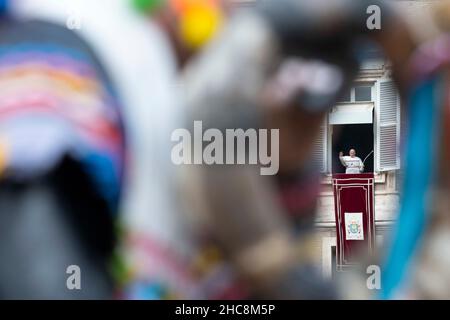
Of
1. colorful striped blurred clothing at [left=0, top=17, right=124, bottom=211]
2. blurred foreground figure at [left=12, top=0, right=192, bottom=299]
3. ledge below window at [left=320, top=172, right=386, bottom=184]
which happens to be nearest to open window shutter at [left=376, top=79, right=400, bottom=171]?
ledge below window at [left=320, top=172, right=386, bottom=184]

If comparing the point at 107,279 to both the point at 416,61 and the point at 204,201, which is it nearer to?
the point at 204,201

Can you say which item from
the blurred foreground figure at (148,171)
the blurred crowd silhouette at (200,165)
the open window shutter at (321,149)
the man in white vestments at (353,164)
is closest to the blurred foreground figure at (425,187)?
the blurred crowd silhouette at (200,165)

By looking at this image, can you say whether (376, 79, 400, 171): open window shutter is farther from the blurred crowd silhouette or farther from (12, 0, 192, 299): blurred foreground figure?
(12, 0, 192, 299): blurred foreground figure

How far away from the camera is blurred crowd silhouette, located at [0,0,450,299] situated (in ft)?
11.6

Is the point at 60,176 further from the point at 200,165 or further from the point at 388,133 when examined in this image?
the point at 388,133

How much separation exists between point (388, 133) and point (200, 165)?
0.65 metres

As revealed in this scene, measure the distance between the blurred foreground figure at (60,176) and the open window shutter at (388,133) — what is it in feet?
2.89

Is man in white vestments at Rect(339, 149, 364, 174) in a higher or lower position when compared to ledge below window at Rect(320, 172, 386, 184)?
higher

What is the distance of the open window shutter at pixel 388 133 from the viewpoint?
3.59 meters

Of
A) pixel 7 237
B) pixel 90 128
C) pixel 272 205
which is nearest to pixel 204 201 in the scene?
pixel 272 205

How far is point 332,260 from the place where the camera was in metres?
3.59

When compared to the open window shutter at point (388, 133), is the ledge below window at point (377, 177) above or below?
below

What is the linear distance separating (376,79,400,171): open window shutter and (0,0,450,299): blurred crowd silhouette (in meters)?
0.04

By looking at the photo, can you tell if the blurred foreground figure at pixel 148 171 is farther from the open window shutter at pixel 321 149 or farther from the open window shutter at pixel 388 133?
the open window shutter at pixel 388 133
